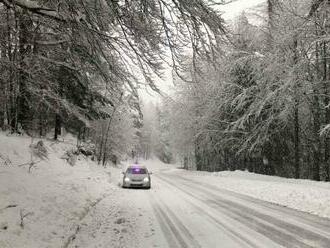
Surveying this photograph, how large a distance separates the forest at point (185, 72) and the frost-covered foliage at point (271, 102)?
0.37 ft

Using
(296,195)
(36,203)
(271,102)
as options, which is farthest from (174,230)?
(271,102)

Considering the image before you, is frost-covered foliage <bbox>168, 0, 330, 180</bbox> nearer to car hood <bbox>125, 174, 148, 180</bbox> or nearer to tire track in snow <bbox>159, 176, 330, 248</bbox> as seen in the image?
tire track in snow <bbox>159, 176, 330, 248</bbox>

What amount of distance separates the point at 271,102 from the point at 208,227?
60.6ft

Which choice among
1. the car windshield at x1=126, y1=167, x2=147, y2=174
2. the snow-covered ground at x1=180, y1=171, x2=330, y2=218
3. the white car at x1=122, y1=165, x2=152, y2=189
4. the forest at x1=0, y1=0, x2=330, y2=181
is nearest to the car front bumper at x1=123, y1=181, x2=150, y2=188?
the white car at x1=122, y1=165, x2=152, y2=189

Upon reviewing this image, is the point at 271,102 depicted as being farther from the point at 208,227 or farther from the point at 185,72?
the point at 185,72

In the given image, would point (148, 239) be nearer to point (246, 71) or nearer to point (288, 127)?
point (288, 127)

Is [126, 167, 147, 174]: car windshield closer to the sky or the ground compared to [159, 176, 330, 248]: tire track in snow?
closer to the sky

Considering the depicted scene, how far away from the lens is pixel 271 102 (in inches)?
1049

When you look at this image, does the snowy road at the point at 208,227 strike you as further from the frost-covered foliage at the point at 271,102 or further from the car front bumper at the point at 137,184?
the car front bumper at the point at 137,184

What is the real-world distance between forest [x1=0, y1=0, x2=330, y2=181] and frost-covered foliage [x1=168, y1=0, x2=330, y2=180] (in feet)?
0.37

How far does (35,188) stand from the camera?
1079cm

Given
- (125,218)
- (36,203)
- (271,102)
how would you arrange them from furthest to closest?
(271,102), (125,218), (36,203)

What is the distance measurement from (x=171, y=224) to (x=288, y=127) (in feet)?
77.5

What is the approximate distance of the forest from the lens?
7480 millimetres
